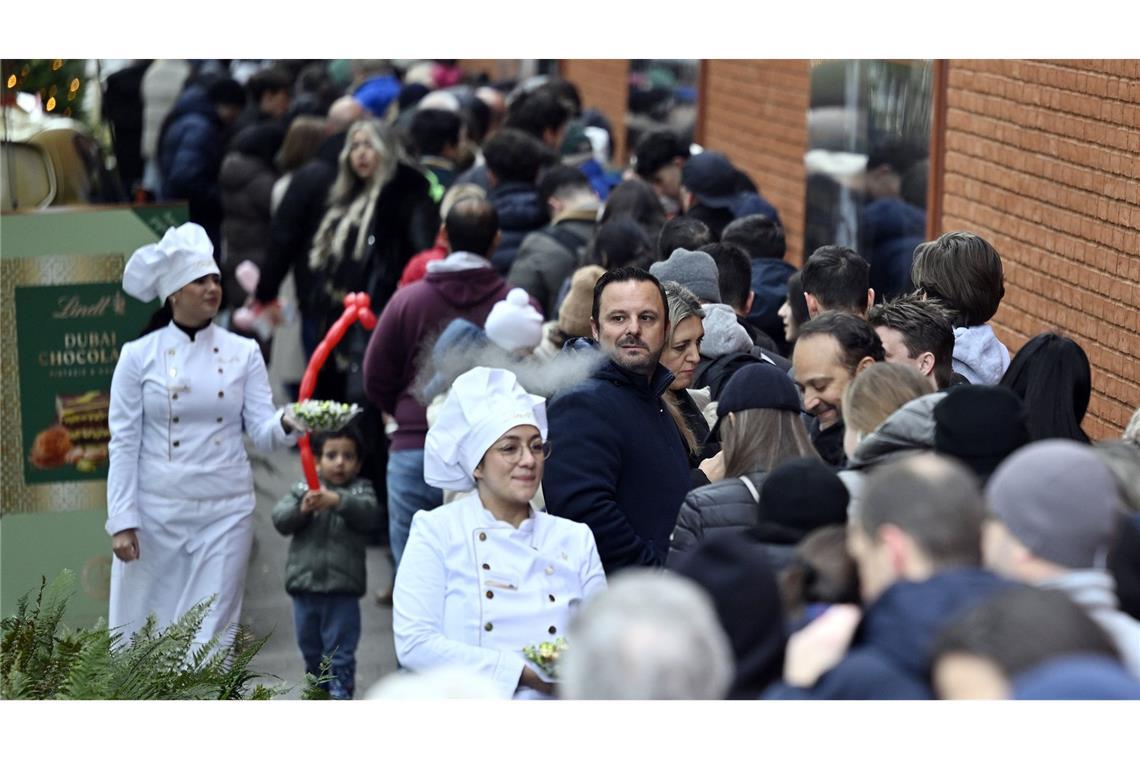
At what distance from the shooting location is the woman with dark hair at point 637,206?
26.6ft

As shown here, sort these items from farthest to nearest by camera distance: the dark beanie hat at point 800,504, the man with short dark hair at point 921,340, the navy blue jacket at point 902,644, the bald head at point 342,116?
1. the bald head at point 342,116
2. the man with short dark hair at point 921,340
3. the dark beanie hat at point 800,504
4. the navy blue jacket at point 902,644

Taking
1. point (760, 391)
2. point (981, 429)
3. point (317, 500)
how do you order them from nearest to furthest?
point (981, 429), point (760, 391), point (317, 500)

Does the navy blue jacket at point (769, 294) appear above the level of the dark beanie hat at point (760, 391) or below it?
below

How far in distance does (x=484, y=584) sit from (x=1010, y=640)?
2.01 m

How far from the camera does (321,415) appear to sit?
6453 mm

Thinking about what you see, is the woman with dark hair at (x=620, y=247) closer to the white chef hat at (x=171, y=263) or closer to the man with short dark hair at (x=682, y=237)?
the man with short dark hair at (x=682, y=237)

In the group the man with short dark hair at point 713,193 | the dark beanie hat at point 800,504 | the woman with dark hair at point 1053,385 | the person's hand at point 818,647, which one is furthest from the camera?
the man with short dark hair at point 713,193

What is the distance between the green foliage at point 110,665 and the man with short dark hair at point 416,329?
4.62 ft

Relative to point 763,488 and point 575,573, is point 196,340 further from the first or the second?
point 763,488

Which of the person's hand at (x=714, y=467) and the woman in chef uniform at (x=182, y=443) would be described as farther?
the woman in chef uniform at (x=182, y=443)

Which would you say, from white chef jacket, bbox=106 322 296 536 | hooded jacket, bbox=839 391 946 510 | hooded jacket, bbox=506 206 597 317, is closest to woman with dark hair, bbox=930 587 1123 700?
hooded jacket, bbox=839 391 946 510

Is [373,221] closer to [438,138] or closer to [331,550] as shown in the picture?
[438,138]

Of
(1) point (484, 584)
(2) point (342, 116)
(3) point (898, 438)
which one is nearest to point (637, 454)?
(1) point (484, 584)

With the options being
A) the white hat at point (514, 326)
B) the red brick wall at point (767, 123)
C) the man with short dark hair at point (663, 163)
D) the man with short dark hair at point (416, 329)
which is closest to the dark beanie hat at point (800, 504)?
the white hat at point (514, 326)
